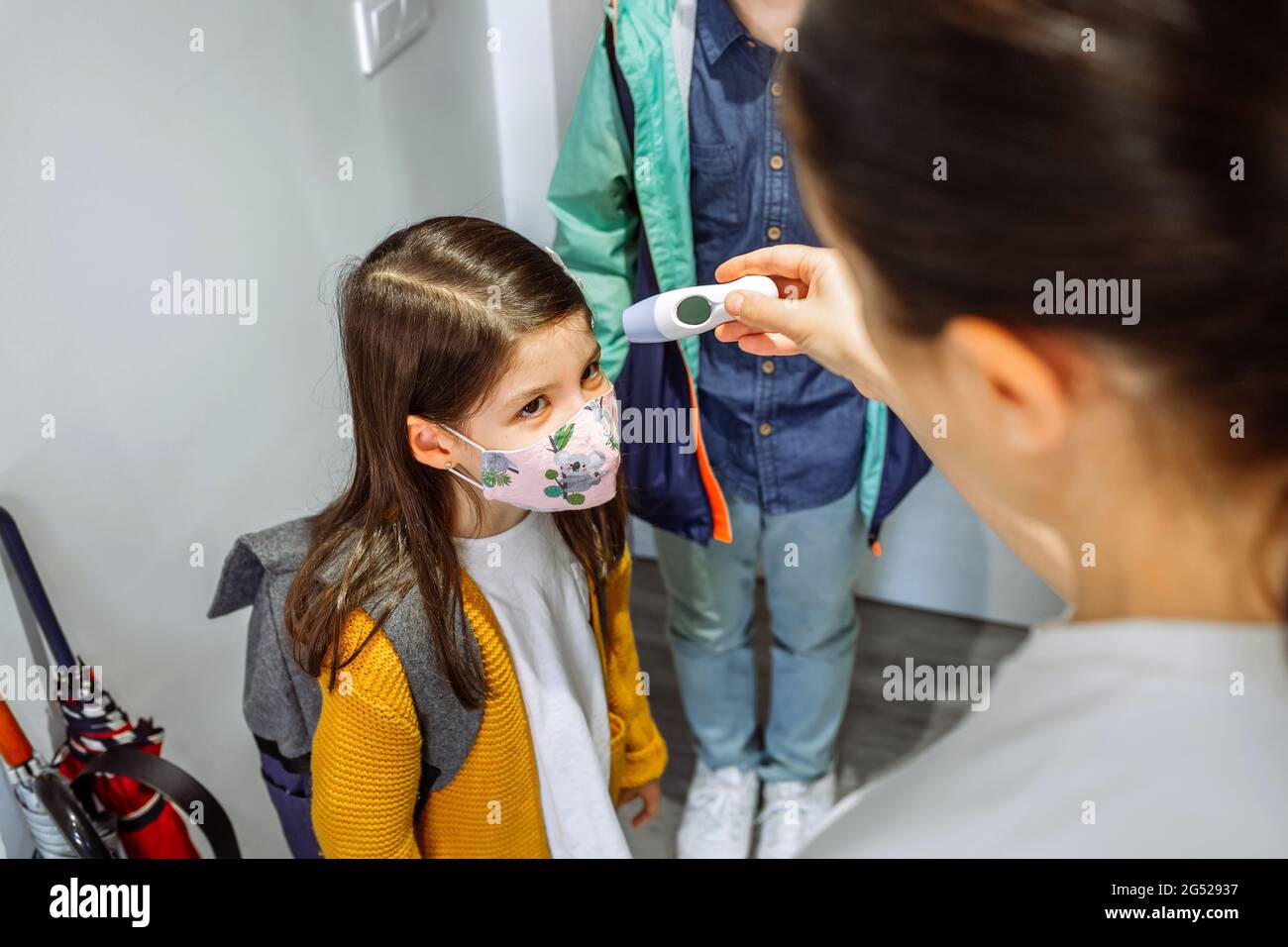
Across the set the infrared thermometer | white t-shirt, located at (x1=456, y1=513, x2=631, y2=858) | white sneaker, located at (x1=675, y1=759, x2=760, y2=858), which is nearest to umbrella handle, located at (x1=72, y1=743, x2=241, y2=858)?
white t-shirt, located at (x1=456, y1=513, x2=631, y2=858)

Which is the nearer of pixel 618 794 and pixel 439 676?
pixel 439 676

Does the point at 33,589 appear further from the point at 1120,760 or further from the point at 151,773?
the point at 1120,760

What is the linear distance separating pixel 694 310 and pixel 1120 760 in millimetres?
672

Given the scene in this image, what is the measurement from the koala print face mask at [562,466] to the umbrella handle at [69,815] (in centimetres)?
46

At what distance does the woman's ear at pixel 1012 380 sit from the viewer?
19.7 inches

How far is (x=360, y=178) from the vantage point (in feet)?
5.08

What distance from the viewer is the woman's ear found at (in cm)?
50

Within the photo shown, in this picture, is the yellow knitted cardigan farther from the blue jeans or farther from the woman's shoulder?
the blue jeans

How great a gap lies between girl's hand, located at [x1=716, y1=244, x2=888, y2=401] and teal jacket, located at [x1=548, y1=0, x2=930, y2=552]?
0.35 meters

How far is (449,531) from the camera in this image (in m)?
1.17
